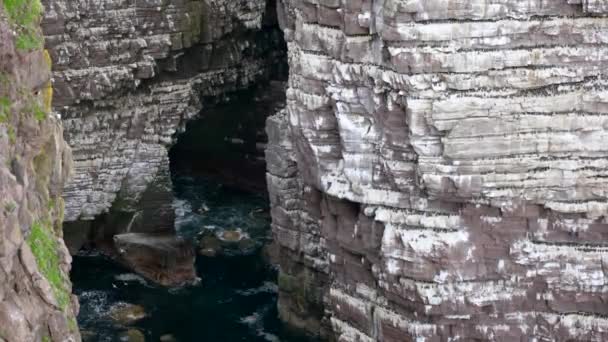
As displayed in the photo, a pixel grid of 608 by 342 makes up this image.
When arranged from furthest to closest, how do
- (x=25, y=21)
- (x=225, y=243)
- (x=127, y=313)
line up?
(x=225, y=243) → (x=127, y=313) → (x=25, y=21)

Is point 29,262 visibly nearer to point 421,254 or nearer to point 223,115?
point 421,254

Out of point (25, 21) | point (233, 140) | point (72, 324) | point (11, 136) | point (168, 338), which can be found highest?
point (25, 21)

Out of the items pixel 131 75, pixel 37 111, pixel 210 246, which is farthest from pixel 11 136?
pixel 210 246

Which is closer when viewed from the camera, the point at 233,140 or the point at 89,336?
the point at 89,336

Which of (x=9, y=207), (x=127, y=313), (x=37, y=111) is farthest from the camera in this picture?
(x=127, y=313)

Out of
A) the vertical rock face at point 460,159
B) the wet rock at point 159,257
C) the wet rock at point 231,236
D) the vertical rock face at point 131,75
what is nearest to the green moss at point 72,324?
the vertical rock face at point 460,159

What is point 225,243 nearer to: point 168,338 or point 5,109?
point 168,338

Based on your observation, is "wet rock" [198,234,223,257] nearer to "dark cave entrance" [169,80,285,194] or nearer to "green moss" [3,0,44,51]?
"dark cave entrance" [169,80,285,194]

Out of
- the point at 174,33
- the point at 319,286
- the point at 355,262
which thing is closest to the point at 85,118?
the point at 174,33

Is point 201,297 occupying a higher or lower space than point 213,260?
lower

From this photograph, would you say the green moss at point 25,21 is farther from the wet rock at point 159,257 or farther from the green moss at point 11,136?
the wet rock at point 159,257
